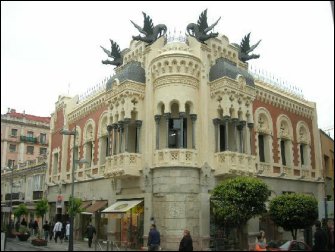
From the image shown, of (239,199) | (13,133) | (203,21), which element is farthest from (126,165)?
(13,133)

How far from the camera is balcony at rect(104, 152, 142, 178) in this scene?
76.7 ft

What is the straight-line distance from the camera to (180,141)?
23000 mm

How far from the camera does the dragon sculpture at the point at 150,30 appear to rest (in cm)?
2567

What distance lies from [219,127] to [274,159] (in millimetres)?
5799

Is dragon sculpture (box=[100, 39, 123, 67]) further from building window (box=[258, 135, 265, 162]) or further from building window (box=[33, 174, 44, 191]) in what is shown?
building window (box=[33, 174, 44, 191])

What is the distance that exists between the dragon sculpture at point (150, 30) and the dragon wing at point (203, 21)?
2274 mm

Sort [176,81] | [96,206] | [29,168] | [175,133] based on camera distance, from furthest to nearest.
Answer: [29,168]
[96,206]
[175,133]
[176,81]

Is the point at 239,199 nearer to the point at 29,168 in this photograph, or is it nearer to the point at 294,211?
the point at 294,211

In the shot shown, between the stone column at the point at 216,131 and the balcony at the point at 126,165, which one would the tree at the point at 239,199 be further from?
the balcony at the point at 126,165

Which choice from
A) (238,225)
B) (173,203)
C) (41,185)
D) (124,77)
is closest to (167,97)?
(124,77)

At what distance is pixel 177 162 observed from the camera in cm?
2214

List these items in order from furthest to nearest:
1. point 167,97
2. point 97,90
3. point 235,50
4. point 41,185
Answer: point 41,185, point 97,90, point 235,50, point 167,97

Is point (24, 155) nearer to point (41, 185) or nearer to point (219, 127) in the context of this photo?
point (41, 185)

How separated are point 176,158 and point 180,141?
1173 mm
